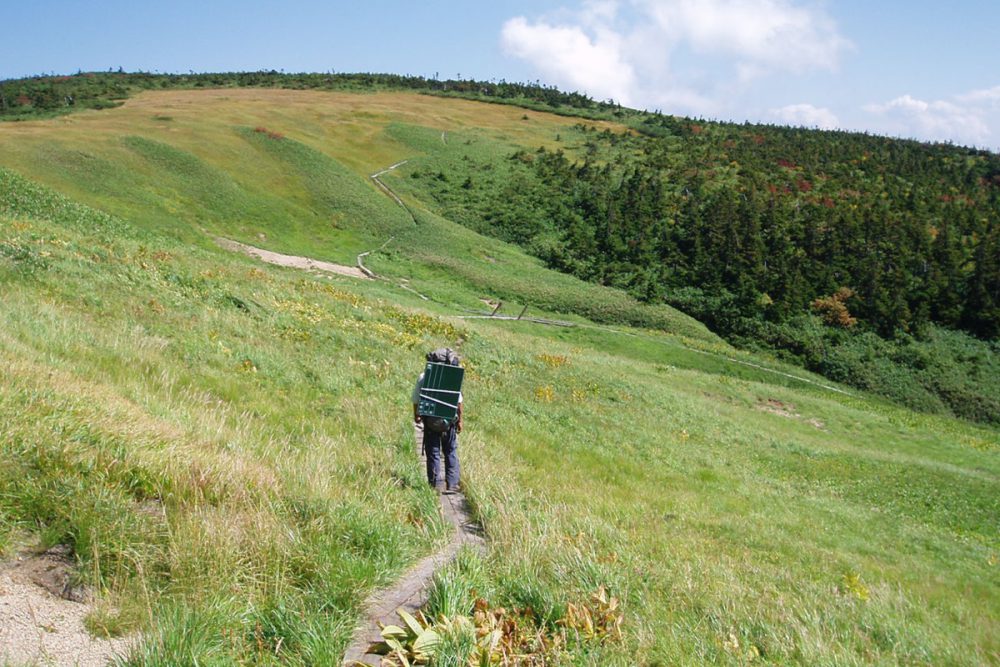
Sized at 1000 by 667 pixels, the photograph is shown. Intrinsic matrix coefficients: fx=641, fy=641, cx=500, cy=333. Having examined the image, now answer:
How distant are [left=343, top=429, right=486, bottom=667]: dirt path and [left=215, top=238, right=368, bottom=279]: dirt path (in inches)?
1367

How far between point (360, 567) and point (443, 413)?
11.1 ft

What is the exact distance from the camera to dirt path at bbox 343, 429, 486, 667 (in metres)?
→ 4.28

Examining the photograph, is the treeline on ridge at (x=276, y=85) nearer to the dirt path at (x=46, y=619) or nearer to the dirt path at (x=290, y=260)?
the dirt path at (x=290, y=260)

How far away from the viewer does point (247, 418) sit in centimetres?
899

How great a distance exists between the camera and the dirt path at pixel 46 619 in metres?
3.62

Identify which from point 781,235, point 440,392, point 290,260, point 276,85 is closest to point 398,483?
point 440,392

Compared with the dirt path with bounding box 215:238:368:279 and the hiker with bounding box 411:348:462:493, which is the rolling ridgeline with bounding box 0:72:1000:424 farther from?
the hiker with bounding box 411:348:462:493

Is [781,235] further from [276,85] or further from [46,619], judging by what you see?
[276,85]

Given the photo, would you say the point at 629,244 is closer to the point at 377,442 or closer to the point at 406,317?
the point at 406,317

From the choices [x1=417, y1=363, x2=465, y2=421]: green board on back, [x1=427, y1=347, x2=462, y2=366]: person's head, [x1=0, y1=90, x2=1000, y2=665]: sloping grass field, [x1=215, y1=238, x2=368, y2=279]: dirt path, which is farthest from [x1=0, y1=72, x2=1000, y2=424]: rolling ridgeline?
[x1=417, y1=363, x2=465, y2=421]: green board on back

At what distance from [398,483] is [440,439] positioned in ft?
3.23

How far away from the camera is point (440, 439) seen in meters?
8.34

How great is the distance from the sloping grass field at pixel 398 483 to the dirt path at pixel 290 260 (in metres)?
7.46

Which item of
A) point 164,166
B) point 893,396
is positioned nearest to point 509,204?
point 164,166
